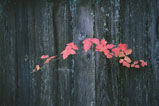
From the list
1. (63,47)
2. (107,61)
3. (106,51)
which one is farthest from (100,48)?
(63,47)

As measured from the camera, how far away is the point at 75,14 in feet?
4.61

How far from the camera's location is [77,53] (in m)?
1.42

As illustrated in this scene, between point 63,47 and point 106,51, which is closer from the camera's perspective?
point 106,51

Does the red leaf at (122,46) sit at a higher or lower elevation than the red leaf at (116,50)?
higher

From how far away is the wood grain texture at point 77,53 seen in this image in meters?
1.35

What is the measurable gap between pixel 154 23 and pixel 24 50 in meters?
1.41

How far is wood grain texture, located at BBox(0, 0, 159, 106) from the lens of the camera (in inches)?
53.2

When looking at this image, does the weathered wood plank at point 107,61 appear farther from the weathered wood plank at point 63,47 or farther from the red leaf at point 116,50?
the weathered wood plank at point 63,47

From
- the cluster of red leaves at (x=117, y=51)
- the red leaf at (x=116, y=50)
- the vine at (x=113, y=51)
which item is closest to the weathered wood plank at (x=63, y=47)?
the vine at (x=113, y=51)

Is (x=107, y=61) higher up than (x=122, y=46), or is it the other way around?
(x=122, y=46)

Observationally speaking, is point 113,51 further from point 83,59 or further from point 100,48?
point 83,59

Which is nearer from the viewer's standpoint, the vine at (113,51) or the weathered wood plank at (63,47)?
the vine at (113,51)

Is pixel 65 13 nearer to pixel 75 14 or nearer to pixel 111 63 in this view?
pixel 75 14

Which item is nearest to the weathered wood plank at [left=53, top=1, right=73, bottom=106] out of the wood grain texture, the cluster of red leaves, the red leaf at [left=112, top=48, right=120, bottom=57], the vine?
the wood grain texture
